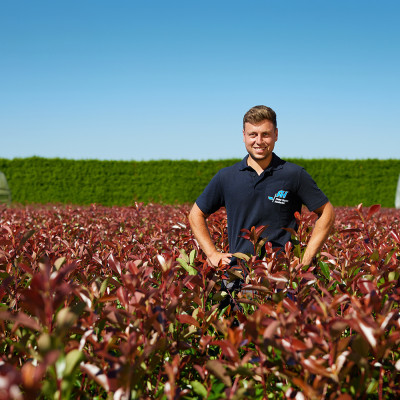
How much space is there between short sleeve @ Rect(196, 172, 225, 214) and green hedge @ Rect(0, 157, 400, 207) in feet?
66.1

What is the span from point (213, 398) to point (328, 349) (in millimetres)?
536

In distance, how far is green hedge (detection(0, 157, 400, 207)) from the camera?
77.7 feet

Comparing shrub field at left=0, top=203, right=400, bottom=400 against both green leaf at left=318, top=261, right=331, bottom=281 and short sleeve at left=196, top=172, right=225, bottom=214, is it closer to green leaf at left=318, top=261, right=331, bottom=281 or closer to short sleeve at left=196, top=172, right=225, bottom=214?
green leaf at left=318, top=261, right=331, bottom=281

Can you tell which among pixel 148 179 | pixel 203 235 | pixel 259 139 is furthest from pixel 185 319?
pixel 148 179

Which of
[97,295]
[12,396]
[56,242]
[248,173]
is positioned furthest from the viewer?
[56,242]

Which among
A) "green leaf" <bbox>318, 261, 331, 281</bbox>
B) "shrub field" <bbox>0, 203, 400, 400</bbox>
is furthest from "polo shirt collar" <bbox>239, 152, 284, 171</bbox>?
"shrub field" <bbox>0, 203, 400, 400</bbox>

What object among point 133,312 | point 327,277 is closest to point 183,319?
point 133,312

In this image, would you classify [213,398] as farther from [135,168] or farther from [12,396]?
[135,168]

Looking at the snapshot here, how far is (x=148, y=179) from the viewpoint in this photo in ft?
79.2

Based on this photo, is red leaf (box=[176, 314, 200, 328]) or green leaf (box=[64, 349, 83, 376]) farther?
red leaf (box=[176, 314, 200, 328])

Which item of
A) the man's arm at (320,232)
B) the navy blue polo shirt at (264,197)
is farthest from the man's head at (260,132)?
the man's arm at (320,232)

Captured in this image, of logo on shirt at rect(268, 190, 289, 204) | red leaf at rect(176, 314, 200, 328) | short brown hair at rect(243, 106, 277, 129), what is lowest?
red leaf at rect(176, 314, 200, 328)

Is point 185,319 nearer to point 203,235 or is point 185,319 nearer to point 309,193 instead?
point 203,235

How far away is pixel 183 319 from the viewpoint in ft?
6.08
